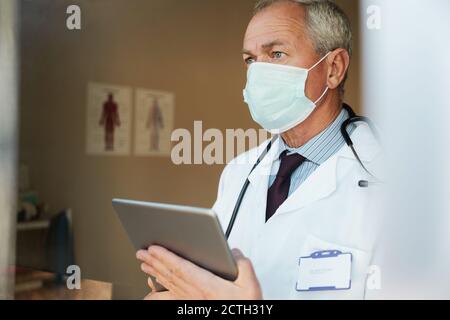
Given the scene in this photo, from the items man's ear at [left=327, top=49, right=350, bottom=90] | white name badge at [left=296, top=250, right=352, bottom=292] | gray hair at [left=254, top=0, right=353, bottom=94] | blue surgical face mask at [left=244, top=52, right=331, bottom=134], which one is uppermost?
gray hair at [left=254, top=0, right=353, bottom=94]

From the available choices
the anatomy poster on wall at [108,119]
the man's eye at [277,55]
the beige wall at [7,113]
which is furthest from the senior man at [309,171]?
the beige wall at [7,113]

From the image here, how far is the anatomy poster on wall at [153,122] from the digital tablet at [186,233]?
21.5 inches

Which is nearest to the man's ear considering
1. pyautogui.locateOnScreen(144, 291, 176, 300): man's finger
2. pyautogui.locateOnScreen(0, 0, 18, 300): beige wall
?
pyautogui.locateOnScreen(144, 291, 176, 300): man's finger

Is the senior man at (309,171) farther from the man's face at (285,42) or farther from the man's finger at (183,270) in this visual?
the man's finger at (183,270)

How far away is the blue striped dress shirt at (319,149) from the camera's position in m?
1.90

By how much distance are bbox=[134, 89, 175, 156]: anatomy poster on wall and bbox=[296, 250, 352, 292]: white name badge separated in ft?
2.46

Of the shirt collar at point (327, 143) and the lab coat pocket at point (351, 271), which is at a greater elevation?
the shirt collar at point (327, 143)

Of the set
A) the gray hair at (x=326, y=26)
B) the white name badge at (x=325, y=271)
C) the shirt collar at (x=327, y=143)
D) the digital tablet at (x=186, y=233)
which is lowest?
the white name badge at (x=325, y=271)

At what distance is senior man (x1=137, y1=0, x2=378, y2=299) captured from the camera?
6.15 feet

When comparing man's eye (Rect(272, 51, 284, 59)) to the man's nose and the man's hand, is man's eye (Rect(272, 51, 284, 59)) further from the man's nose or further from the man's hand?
the man's hand

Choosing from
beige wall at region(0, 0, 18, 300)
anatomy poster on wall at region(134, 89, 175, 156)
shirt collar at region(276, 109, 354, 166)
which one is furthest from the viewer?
beige wall at region(0, 0, 18, 300)

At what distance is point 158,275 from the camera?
1761mm

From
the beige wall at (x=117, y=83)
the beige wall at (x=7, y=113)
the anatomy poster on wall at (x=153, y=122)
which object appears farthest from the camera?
the beige wall at (x=7, y=113)
